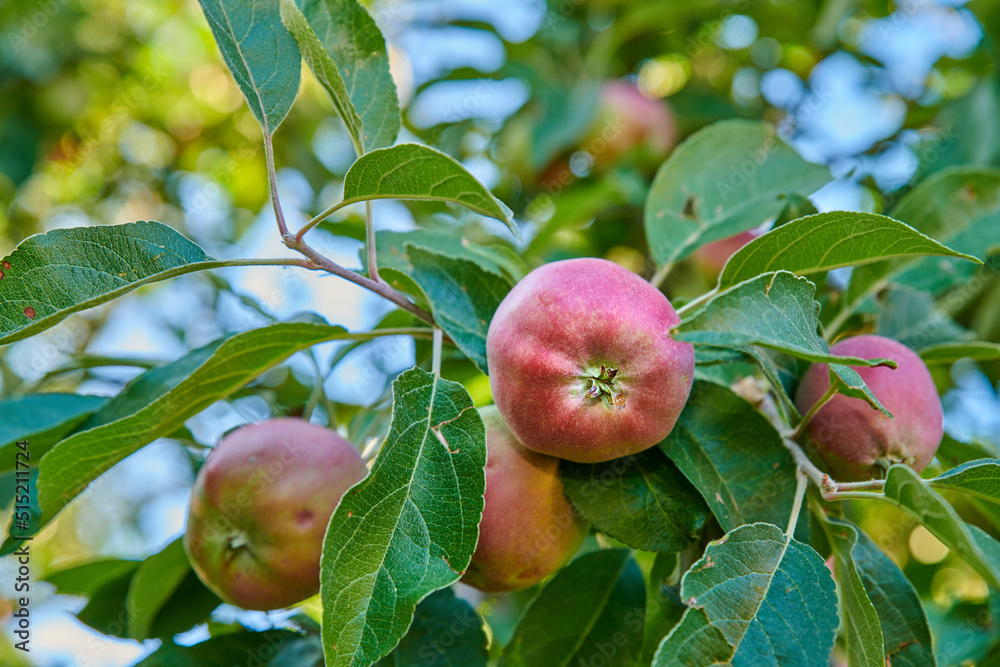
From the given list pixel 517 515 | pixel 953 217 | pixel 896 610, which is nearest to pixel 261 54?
A: pixel 517 515

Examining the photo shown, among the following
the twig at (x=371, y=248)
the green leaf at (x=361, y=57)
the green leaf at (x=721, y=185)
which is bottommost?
the green leaf at (x=721, y=185)

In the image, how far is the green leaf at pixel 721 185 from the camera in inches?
53.1

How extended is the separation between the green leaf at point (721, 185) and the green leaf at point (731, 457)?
348mm

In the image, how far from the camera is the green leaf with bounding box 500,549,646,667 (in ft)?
4.06

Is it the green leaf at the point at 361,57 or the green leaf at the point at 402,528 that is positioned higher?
the green leaf at the point at 361,57

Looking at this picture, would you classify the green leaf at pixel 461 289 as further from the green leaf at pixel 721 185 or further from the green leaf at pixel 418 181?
the green leaf at pixel 721 185

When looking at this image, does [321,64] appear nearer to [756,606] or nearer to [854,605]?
[756,606]

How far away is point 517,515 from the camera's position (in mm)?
1027

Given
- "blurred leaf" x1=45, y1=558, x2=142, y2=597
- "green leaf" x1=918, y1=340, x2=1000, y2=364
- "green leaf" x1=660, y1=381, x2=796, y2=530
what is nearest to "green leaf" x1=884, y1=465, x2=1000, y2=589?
"green leaf" x1=660, y1=381, x2=796, y2=530

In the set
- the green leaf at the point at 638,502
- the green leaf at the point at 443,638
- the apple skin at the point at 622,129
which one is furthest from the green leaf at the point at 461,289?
the apple skin at the point at 622,129

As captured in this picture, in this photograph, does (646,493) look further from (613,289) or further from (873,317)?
(873,317)

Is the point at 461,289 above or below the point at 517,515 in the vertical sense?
above

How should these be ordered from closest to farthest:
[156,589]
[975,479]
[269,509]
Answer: [975,479] < [269,509] < [156,589]

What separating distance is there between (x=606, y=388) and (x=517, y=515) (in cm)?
25
